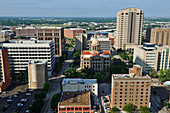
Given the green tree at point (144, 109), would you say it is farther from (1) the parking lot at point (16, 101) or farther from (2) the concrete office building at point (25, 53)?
(2) the concrete office building at point (25, 53)

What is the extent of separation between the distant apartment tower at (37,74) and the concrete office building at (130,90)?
46239 millimetres

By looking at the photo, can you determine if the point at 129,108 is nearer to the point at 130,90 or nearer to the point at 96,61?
the point at 130,90

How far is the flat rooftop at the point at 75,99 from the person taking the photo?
251ft

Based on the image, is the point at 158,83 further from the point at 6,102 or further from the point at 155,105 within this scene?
the point at 6,102

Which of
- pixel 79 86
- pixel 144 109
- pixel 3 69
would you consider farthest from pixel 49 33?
pixel 144 109

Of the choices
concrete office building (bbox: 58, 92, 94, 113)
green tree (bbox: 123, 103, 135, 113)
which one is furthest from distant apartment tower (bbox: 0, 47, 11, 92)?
green tree (bbox: 123, 103, 135, 113)

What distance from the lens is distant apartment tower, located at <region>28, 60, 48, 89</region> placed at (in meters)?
104

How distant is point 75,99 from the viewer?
80.4 metres

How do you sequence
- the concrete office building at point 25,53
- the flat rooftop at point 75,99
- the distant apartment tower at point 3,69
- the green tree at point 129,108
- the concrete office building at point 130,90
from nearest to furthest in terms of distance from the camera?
the flat rooftop at point 75,99 < the green tree at point 129,108 < the concrete office building at point 130,90 < the distant apartment tower at point 3,69 < the concrete office building at point 25,53

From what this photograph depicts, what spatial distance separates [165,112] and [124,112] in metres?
20.3

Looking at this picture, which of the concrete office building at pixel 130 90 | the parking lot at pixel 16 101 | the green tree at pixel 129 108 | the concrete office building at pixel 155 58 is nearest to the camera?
the green tree at pixel 129 108

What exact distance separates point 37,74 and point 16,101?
19.7 metres

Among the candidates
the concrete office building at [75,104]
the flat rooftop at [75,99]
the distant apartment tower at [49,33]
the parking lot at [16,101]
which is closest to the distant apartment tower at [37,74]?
the parking lot at [16,101]

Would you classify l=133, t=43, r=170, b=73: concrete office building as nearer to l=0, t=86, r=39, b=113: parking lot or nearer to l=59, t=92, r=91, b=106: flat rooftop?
l=59, t=92, r=91, b=106: flat rooftop
